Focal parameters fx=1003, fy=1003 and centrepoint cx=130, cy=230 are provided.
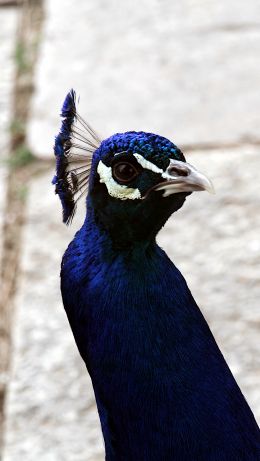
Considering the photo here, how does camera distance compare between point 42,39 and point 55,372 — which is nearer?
point 55,372

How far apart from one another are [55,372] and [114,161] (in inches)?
34.9

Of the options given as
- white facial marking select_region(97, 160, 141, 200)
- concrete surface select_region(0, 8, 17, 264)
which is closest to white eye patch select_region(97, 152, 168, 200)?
white facial marking select_region(97, 160, 141, 200)

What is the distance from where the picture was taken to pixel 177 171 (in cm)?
112

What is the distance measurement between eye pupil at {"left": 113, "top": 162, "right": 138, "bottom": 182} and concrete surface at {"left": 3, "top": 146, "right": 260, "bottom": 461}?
80cm

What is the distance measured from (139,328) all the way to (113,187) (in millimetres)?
176

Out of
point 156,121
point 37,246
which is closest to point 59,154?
point 37,246

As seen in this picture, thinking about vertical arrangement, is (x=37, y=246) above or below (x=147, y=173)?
above

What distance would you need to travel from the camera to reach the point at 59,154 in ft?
4.17

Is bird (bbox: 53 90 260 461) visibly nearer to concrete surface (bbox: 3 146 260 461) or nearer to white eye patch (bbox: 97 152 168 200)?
white eye patch (bbox: 97 152 168 200)

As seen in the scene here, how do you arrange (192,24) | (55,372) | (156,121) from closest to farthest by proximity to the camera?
(55,372)
(156,121)
(192,24)

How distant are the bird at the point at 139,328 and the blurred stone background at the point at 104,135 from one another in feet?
1.87

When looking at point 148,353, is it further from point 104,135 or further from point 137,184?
point 104,135

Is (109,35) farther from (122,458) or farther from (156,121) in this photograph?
(122,458)

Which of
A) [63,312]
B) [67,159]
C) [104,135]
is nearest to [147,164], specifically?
[67,159]
